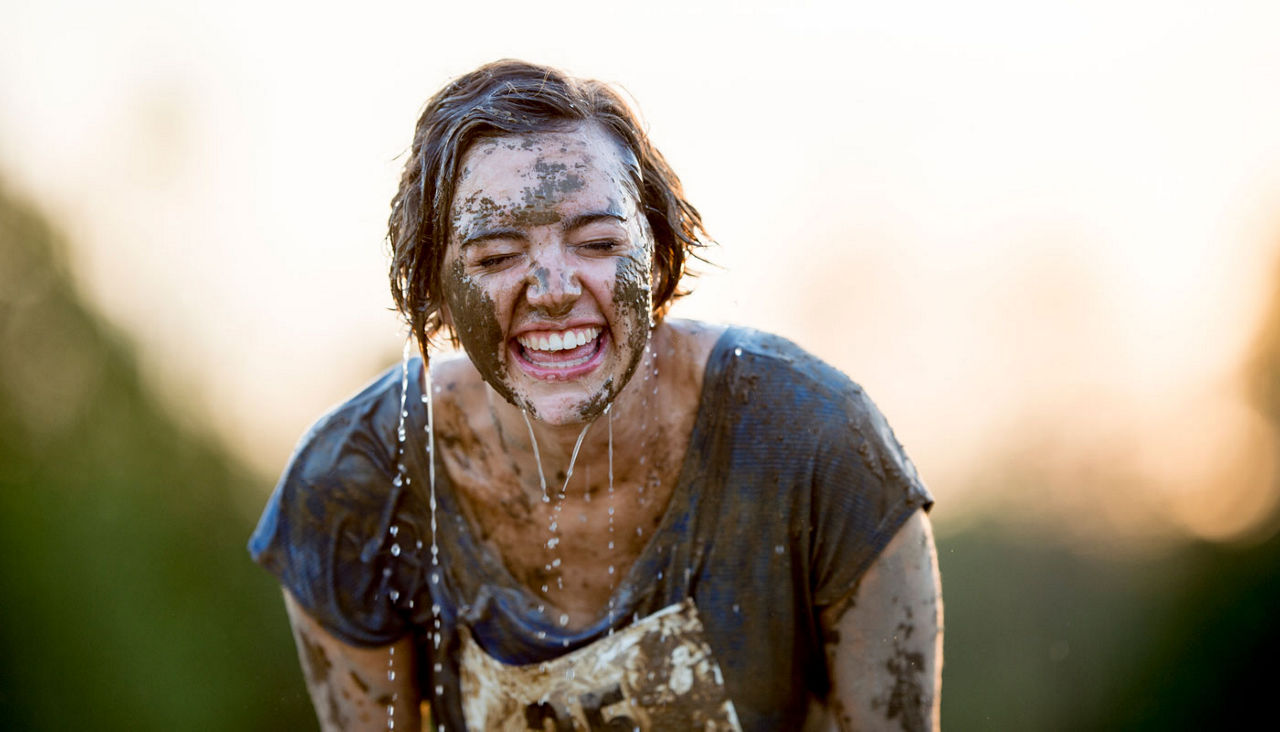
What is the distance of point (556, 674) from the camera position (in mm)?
3061

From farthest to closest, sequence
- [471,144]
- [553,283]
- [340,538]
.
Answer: [340,538] < [471,144] < [553,283]

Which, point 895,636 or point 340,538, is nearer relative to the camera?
point 895,636

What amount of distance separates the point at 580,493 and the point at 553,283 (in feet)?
1.96

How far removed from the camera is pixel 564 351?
9.27 ft

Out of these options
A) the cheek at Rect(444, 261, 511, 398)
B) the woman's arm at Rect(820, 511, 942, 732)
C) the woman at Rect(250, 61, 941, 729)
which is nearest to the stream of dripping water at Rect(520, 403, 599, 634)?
the woman at Rect(250, 61, 941, 729)

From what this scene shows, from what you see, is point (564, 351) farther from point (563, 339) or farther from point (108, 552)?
point (108, 552)

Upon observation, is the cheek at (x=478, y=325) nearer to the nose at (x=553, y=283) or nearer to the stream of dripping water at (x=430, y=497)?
the nose at (x=553, y=283)

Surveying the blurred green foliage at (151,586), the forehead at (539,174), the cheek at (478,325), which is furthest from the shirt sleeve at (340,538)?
the blurred green foliage at (151,586)

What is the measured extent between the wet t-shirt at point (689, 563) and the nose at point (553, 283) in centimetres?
46

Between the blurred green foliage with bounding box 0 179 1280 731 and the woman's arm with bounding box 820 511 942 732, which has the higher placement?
the woman's arm with bounding box 820 511 942 732

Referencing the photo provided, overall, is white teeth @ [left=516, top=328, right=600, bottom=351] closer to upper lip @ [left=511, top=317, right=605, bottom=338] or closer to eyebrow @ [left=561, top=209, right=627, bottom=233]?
upper lip @ [left=511, top=317, right=605, bottom=338]

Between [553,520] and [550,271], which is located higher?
[550,271]

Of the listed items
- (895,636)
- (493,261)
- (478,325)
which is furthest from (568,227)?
(895,636)

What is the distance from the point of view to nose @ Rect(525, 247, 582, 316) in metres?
2.74
